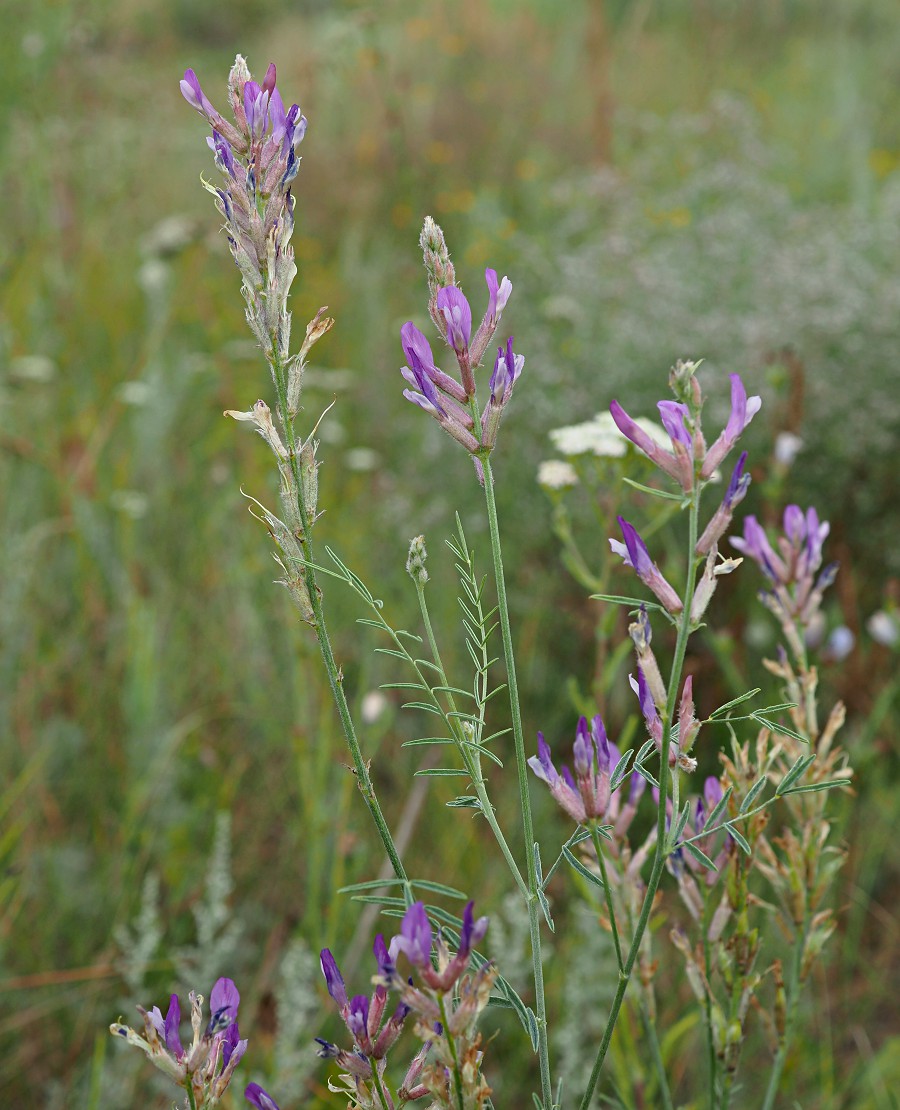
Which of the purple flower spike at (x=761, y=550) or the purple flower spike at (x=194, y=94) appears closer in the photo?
the purple flower spike at (x=194, y=94)

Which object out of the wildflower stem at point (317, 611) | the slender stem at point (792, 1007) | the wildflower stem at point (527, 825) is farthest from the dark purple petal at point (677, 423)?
the slender stem at point (792, 1007)

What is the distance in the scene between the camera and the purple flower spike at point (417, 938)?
60 centimetres

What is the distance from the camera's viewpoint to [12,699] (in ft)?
7.17

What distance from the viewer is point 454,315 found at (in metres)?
0.71

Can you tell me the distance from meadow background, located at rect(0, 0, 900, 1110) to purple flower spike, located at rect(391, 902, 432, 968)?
21.7 inches

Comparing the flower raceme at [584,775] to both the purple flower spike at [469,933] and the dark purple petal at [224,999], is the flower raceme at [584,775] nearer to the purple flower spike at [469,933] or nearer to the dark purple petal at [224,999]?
the purple flower spike at [469,933]

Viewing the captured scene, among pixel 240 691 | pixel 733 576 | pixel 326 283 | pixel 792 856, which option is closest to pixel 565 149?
pixel 326 283

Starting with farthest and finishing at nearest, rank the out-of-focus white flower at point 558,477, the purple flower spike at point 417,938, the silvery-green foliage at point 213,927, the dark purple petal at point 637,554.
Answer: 1. the out-of-focus white flower at point 558,477
2. the silvery-green foliage at point 213,927
3. the dark purple petal at point 637,554
4. the purple flower spike at point 417,938

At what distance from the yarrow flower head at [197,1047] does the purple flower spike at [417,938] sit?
162 millimetres

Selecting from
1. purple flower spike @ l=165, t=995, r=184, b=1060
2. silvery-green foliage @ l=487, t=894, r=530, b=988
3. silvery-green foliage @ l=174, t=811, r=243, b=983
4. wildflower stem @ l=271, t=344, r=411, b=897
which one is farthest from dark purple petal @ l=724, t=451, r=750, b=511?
silvery-green foliage @ l=174, t=811, r=243, b=983

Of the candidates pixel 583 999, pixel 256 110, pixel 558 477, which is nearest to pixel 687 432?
pixel 256 110

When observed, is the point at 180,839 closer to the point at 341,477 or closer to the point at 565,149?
the point at 341,477

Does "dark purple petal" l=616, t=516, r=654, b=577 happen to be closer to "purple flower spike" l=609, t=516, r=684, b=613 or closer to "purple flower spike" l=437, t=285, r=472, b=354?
"purple flower spike" l=609, t=516, r=684, b=613

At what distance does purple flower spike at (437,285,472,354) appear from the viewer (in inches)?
27.9
